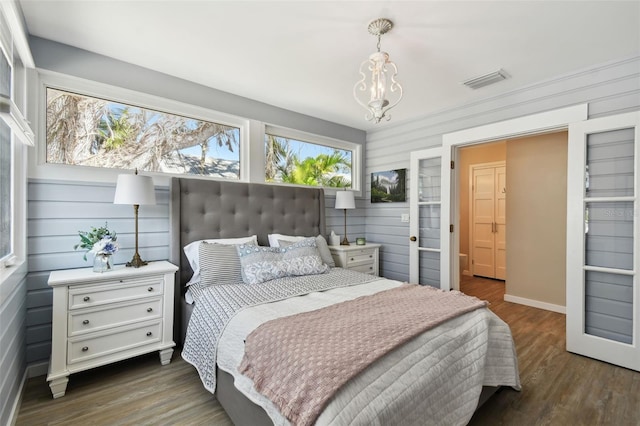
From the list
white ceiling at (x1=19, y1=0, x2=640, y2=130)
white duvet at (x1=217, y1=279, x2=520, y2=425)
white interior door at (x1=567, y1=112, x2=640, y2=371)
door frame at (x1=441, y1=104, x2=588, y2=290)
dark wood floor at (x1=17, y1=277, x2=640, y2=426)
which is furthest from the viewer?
door frame at (x1=441, y1=104, x2=588, y2=290)

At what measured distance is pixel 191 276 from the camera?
2.79m

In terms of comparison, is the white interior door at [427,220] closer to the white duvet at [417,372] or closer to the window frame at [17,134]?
the white duvet at [417,372]

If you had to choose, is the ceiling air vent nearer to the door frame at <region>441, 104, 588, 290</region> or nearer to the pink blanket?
the door frame at <region>441, 104, 588, 290</region>

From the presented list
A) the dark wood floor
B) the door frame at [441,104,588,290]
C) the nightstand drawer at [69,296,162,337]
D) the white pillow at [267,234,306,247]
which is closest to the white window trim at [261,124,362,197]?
the white pillow at [267,234,306,247]

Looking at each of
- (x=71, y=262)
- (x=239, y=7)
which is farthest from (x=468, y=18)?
(x=71, y=262)

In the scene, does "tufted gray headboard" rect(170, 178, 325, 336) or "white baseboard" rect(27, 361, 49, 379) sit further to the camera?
"tufted gray headboard" rect(170, 178, 325, 336)

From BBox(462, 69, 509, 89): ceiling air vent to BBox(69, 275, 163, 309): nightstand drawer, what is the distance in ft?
11.2

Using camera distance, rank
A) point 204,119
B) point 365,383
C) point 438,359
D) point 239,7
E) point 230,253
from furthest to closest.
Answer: point 204,119, point 230,253, point 239,7, point 438,359, point 365,383

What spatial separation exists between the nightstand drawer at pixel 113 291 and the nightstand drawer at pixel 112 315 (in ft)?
0.15

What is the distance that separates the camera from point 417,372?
1328 mm

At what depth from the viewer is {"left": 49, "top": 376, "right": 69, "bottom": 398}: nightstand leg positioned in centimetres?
196

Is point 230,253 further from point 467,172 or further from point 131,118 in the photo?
point 467,172

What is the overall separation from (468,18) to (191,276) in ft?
10.1

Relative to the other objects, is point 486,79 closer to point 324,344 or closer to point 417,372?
point 417,372
